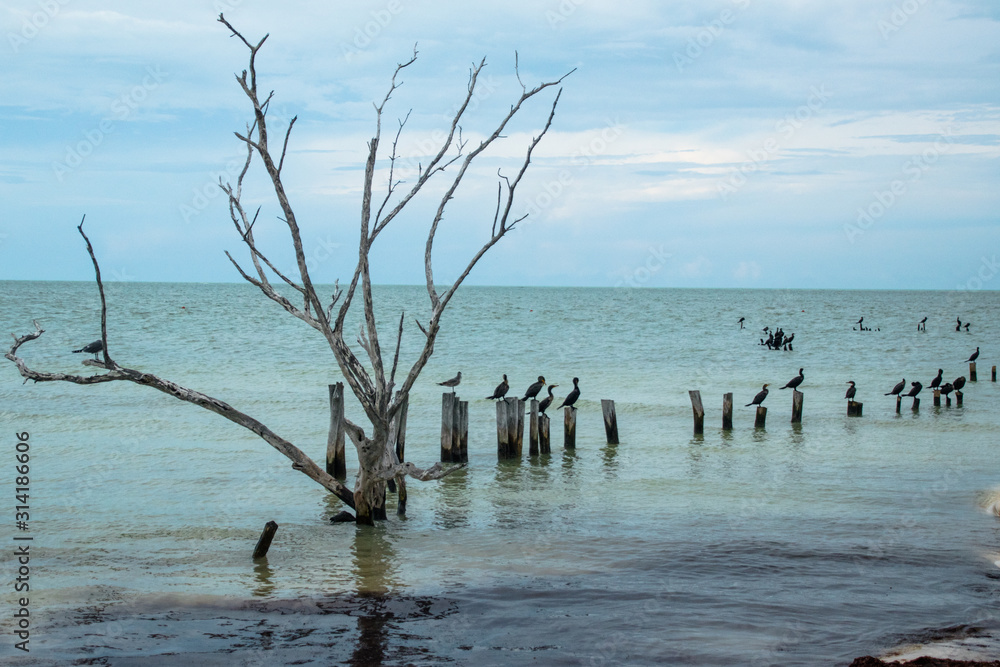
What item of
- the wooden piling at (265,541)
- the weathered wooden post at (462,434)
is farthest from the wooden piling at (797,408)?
the wooden piling at (265,541)

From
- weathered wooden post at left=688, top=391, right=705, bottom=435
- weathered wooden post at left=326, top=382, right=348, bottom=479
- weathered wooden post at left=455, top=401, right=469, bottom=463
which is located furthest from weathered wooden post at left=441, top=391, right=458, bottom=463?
weathered wooden post at left=688, top=391, right=705, bottom=435

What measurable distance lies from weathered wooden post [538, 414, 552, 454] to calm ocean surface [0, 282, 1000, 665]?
1.03ft

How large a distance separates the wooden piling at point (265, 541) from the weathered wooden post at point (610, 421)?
8.07 metres

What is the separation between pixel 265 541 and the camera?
8570 mm

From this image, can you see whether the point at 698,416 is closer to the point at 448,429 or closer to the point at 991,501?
the point at 448,429

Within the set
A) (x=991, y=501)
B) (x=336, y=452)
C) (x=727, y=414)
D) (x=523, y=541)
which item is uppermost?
(x=727, y=414)

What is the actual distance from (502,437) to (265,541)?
6.11 meters

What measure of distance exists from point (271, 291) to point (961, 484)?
32.7 feet

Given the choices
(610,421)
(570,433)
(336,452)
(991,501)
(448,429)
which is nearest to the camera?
(991,501)

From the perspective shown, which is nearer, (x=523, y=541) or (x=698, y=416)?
(x=523, y=541)

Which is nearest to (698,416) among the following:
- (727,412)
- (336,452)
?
(727,412)

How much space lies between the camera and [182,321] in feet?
178

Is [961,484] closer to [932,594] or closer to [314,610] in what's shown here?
[932,594]

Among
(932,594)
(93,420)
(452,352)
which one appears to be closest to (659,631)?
(932,594)
